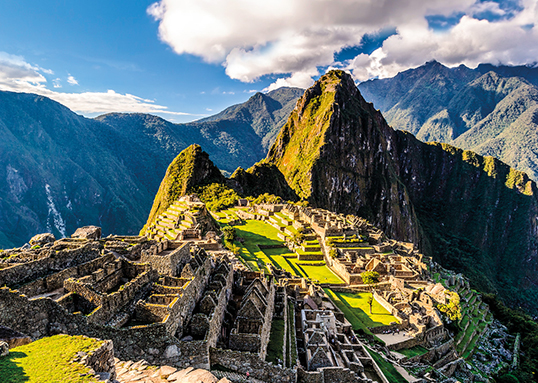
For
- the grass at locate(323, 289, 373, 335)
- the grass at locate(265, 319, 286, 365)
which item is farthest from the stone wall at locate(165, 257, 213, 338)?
the grass at locate(323, 289, 373, 335)

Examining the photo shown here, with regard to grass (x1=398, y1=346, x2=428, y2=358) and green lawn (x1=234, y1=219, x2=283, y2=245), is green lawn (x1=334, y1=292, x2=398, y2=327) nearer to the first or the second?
grass (x1=398, y1=346, x2=428, y2=358)

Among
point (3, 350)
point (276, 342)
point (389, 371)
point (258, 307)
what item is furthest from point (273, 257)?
point (3, 350)

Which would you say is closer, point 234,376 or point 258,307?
point 234,376

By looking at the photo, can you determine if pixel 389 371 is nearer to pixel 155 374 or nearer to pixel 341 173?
pixel 155 374

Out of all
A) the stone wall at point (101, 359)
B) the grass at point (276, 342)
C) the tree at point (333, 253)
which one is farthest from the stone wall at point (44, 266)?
the tree at point (333, 253)

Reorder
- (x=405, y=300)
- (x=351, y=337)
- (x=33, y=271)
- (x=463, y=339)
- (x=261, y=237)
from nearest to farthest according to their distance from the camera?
1. (x=33, y=271)
2. (x=351, y=337)
3. (x=405, y=300)
4. (x=463, y=339)
5. (x=261, y=237)

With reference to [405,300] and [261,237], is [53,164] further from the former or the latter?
[405,300]

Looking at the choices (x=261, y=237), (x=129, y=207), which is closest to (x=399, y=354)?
(x=261, y=237)
